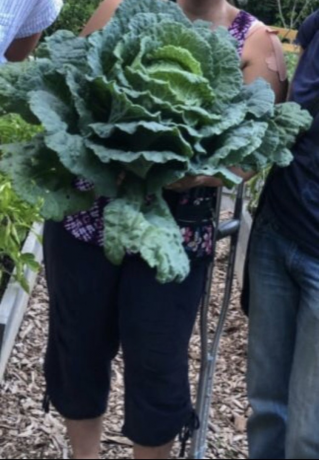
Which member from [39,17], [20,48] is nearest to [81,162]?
[39,17]

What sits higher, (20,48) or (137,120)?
(137,120)

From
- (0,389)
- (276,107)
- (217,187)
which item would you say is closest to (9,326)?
(0,389)

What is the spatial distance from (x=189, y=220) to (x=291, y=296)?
1.51ft

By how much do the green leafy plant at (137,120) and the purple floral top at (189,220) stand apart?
0.29 m

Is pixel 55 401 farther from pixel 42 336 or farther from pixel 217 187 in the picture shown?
pixel 42 336

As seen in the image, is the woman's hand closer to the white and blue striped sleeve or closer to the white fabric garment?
the white fabric garment

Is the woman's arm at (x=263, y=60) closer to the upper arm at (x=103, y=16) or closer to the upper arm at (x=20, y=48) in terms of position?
the upper arm at (x=103, y=16)

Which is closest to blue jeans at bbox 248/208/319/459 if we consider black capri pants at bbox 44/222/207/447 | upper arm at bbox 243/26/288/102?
black capri pants at bbox 44/222/207/447

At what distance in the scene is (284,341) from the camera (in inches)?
101

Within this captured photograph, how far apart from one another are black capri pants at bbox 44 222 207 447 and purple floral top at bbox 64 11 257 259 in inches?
1.4

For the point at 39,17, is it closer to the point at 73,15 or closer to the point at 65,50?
the point at 65,50

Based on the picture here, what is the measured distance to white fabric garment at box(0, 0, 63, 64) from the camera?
2.77 m

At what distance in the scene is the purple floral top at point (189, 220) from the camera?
7.14 feet

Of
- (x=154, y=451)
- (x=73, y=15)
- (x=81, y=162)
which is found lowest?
(x=73, y=15)
